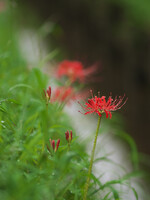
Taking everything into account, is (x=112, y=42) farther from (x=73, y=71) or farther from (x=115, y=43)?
(x=73, y=71)

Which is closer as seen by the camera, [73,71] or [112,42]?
[73,71]

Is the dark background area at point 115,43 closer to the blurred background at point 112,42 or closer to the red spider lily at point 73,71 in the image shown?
the blurred background at point 112,42

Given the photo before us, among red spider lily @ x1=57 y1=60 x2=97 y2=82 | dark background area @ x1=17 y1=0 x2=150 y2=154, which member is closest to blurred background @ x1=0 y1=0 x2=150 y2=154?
dark background area @ x1=17 y1=0 x2=150 y2=154

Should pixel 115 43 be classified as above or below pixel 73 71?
above

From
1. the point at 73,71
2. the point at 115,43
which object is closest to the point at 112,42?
the point at 115,43

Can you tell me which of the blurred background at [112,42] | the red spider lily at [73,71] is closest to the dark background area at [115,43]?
the blurred background at [112,42]

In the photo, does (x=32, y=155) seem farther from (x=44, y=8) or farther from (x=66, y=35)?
(x=44, y=8)
